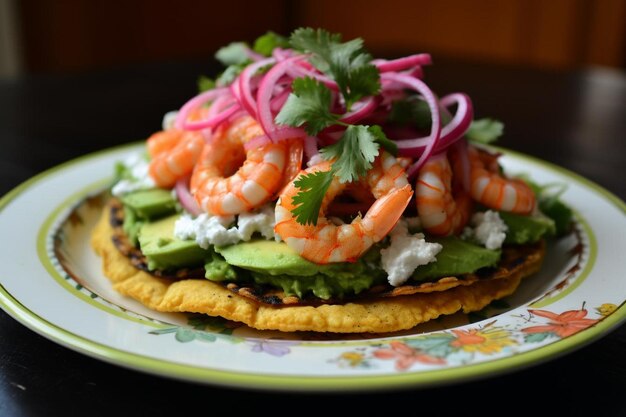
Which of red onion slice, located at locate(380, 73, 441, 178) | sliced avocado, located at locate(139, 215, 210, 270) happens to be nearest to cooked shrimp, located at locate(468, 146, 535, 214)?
red onion slice, located at locate(380, 73, 441, 178)

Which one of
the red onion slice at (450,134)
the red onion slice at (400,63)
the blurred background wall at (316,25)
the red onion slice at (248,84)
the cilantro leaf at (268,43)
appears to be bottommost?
the blurred background wall at (316,25)

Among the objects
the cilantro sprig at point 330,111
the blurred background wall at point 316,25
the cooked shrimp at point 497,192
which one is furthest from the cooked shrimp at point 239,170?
the blurred background wall at point 316,25

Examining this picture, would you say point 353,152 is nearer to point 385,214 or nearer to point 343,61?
point 385,214

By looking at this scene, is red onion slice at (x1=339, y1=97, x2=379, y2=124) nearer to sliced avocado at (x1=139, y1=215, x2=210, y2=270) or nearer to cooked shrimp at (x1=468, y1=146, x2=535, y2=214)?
cooked shrimp at (x1=468, y1=146, x2=535, y2=214)

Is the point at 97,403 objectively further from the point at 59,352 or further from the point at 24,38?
the point at 24,38

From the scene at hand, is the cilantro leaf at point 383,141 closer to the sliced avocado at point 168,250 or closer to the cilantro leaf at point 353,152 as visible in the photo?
the cilantro leaf at point 353,152

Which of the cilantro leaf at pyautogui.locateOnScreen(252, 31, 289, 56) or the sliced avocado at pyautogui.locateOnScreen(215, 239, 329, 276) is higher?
the cilantro leaf at pyautogui.locateOnScreen(252, 31, 289, 56)

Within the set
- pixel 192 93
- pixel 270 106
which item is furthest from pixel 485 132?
pixel 192 93
